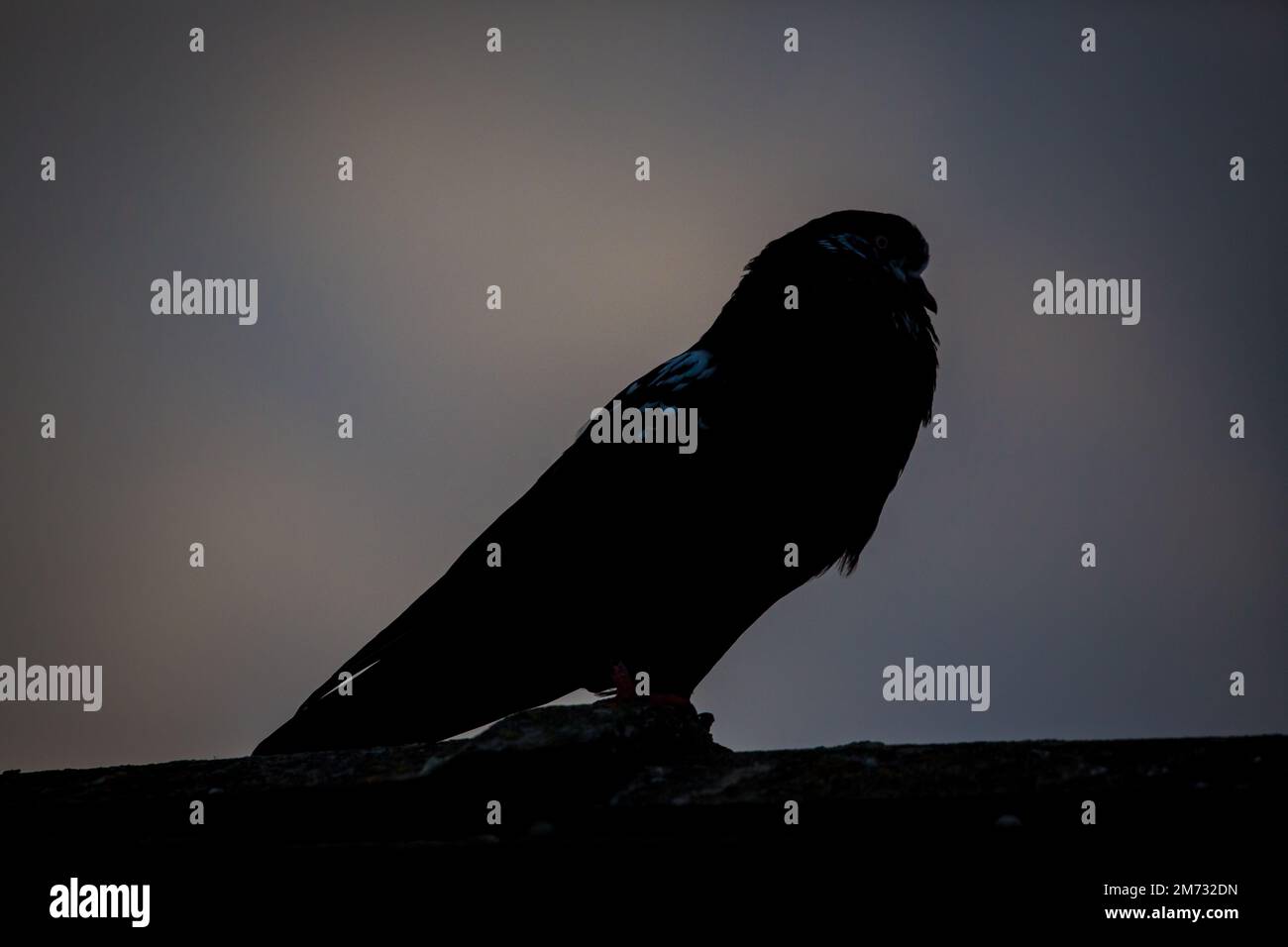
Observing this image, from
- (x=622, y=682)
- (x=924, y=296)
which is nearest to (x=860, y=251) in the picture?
(x=924, y=296)

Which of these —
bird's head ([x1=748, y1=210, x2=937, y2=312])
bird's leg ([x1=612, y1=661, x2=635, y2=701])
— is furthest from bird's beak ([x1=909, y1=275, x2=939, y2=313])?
bird's leg ([x1=612, y1=661, x2=635, y2=701])

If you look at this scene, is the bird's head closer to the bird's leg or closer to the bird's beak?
the bird's beak

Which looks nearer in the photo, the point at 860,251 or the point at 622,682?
the point at 622,682

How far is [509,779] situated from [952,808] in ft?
3.17

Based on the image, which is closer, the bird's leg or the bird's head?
the bird's leg

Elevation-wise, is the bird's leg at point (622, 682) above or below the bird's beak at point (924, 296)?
below

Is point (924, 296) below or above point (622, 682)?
above

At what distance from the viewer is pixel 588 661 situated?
17.5 feet

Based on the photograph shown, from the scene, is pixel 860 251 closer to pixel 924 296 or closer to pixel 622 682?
pixel 924 296

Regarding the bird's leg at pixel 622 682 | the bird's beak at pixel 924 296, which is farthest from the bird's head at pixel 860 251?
the bird's leg at pixel 622 682

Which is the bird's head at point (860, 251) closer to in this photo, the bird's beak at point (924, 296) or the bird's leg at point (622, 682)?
the bird's beak at point (924, 296)

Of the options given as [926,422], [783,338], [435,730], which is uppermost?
[783,338]
